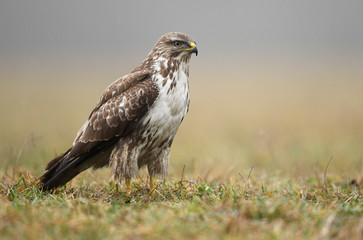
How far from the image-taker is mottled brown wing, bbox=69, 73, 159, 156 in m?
6.04

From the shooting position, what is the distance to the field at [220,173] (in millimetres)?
4195

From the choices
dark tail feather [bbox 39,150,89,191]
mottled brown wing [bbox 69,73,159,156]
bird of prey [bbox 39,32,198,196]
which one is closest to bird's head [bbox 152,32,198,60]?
bird of prey [bbox 39,32,198,196]

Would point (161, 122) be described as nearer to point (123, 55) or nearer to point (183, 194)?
point (183, 194)

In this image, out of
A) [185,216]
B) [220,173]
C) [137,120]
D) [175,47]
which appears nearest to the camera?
[185,216]

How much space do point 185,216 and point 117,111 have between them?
6.67 ft

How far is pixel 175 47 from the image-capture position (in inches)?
255

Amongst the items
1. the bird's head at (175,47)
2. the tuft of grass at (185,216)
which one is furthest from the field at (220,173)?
the bird's head at (175,47)

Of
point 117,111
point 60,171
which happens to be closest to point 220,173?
point 117,111

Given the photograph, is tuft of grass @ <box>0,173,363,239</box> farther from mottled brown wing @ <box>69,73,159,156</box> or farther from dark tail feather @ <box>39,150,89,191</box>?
mottled brown wing @ <box>69,73,159,156</box>

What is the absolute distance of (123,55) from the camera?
50.1m

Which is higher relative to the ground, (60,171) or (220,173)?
(60,171)

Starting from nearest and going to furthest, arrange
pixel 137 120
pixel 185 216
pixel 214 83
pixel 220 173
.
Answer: pixel 185 216 < pixel 137 120 < pixel 220 173 < pixel 214 83

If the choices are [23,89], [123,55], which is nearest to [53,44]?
[123,55]

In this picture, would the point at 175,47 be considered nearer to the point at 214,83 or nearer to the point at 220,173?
the point at 220,173
